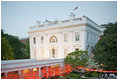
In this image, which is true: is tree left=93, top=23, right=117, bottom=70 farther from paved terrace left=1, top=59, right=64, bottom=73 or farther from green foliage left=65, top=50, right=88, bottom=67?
paved terrace left=1, top=59, right=64, bottom=73

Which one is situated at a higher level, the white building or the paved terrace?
the white building

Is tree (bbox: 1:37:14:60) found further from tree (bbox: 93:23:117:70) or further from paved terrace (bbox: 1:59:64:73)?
tree (bbox: 93:23:117:70)

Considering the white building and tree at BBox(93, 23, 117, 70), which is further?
the white building

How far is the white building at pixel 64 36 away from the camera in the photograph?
6.59 meters

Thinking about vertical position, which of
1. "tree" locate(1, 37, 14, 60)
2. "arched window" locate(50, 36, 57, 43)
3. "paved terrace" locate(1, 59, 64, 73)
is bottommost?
"paved terrace" locate(1, 59, 64, 73)

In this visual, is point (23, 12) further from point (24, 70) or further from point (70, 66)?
point (70, 66)

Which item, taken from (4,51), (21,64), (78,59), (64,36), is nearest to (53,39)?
(64,36)

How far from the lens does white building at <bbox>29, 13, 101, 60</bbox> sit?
21.6ft

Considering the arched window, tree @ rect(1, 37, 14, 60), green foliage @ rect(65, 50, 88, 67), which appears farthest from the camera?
the arched window

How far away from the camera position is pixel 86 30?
21.3 feet

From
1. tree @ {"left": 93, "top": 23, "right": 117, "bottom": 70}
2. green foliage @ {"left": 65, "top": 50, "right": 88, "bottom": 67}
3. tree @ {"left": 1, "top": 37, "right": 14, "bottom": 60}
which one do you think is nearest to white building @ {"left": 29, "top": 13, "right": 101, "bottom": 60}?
tree @ {"left": 93, "top": 23, "right": 117, "bottom": 70}

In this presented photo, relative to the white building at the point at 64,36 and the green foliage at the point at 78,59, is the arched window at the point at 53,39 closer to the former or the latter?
the white building at the point at 64,36

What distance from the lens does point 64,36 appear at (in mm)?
7332

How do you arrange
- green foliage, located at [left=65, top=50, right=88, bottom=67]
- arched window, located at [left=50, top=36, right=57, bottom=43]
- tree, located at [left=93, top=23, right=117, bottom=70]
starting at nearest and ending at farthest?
tree, located at [left=93, top=23, right=117, bottom=70] < green foliage, located at [left=65, top=50, right=88, bottom=67] < arched window, located at [left=50, top=36, right=57, bottom=43]
